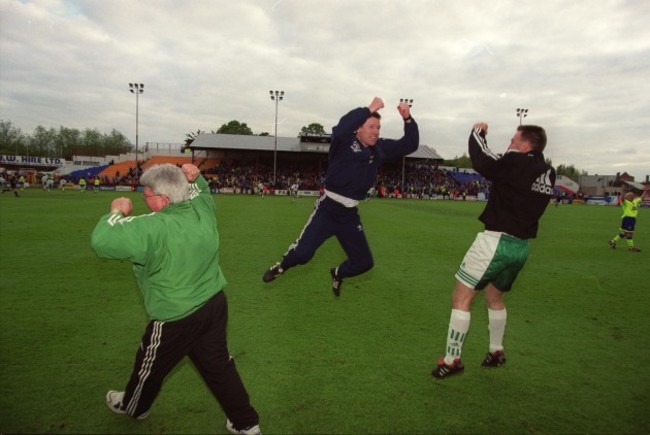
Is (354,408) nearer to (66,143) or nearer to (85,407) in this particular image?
(85,407)

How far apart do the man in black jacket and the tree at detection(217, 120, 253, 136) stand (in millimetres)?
100622

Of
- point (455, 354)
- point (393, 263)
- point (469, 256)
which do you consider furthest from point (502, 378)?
point (393, 263)

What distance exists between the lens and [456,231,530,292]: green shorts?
3930mm

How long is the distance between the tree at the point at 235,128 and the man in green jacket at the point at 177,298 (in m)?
101

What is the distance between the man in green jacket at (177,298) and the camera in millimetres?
2773

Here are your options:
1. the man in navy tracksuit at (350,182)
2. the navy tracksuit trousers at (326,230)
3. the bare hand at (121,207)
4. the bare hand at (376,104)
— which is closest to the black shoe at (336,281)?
the man in navy tracksuit at (350,182)

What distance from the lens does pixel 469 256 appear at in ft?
13.4

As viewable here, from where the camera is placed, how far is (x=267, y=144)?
5919cm

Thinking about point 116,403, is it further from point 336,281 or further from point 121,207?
point 336,281

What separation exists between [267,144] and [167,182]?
5775cm

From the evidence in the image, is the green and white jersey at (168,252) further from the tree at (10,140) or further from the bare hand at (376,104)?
the tree at (10,140)

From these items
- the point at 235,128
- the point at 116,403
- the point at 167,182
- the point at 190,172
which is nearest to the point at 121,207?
the point at 167,182

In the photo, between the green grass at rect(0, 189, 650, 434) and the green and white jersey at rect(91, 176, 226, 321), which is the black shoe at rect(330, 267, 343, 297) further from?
the green and white jersey at rect(91, 176, 226, 321)

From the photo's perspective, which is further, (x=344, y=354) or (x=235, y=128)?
(x=235, y=128)
